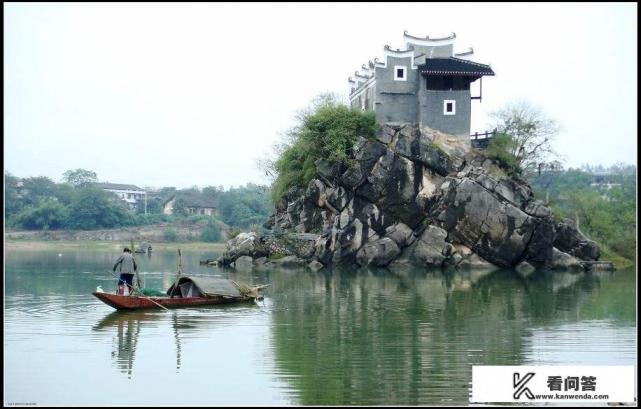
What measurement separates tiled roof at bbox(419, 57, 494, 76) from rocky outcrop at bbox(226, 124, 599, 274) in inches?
142

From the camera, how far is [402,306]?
89.2 ft

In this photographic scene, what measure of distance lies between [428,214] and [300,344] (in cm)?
3123

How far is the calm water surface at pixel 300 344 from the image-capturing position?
46.5 feet

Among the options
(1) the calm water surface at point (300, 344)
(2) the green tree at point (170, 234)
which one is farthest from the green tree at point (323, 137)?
(2) the green tree at point (170, 234)

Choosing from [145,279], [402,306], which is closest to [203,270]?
[145,279]

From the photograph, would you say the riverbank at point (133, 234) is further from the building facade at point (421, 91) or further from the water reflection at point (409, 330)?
the water reflection at point (409, 330)

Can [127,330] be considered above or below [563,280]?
below

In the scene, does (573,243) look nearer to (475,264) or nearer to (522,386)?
(475,264)

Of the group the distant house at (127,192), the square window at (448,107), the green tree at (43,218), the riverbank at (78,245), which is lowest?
the riverbank at (78,245)

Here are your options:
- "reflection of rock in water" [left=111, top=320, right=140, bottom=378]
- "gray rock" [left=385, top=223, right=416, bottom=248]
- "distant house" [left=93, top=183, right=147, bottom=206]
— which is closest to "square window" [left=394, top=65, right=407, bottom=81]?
"gray rock" [left=385, top=223, right=416, bottom=248]

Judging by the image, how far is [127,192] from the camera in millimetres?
110125

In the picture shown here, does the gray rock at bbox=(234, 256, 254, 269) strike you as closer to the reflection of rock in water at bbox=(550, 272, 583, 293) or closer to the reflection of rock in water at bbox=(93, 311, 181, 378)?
the reflection of rock in water at bbox=(550, 272, 583, 293)

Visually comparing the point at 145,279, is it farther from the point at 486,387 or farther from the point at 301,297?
the point at 486,387

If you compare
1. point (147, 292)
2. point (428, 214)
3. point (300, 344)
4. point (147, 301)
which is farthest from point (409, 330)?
point (428, 214)
